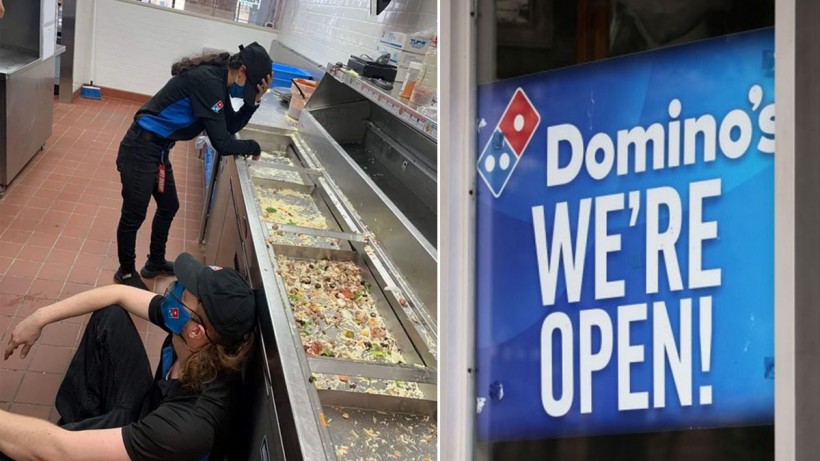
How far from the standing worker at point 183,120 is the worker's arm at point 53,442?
2326 millimetres

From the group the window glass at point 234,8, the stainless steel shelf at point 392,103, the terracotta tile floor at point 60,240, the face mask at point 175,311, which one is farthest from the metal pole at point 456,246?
the window glass at point 234,8

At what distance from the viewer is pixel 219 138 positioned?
13.8 ft

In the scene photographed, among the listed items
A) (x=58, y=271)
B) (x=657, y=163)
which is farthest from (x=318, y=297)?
(x=58, y=271)

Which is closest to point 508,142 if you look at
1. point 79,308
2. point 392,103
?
point 79,308

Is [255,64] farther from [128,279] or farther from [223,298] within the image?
[223,298]

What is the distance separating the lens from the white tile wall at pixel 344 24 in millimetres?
5668

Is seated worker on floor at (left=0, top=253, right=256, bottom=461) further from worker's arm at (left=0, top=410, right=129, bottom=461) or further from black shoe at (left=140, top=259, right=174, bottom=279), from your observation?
black shoe at (left=140, top=259, right=174, bottom=279)

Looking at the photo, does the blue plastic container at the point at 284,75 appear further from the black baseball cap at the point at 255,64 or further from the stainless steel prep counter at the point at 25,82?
the black baseball cap at the point at 255,64

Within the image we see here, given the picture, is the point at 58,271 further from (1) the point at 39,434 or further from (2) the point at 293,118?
(1) the point at 39,434

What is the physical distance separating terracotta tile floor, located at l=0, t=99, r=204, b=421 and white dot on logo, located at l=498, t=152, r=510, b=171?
2.66 meters

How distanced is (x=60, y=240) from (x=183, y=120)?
1.65m

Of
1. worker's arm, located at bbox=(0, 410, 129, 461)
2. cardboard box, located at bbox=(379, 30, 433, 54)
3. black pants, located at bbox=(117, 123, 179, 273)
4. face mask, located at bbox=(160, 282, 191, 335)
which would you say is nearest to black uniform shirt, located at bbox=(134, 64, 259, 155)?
black pants, located at bbox=(117, 123, 179, 273)

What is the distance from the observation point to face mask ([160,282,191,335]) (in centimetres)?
240

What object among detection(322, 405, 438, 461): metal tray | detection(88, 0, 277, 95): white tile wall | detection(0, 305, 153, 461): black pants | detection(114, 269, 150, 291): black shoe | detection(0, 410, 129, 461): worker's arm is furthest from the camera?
detection(88, 0, 277, 95): white tile wall
